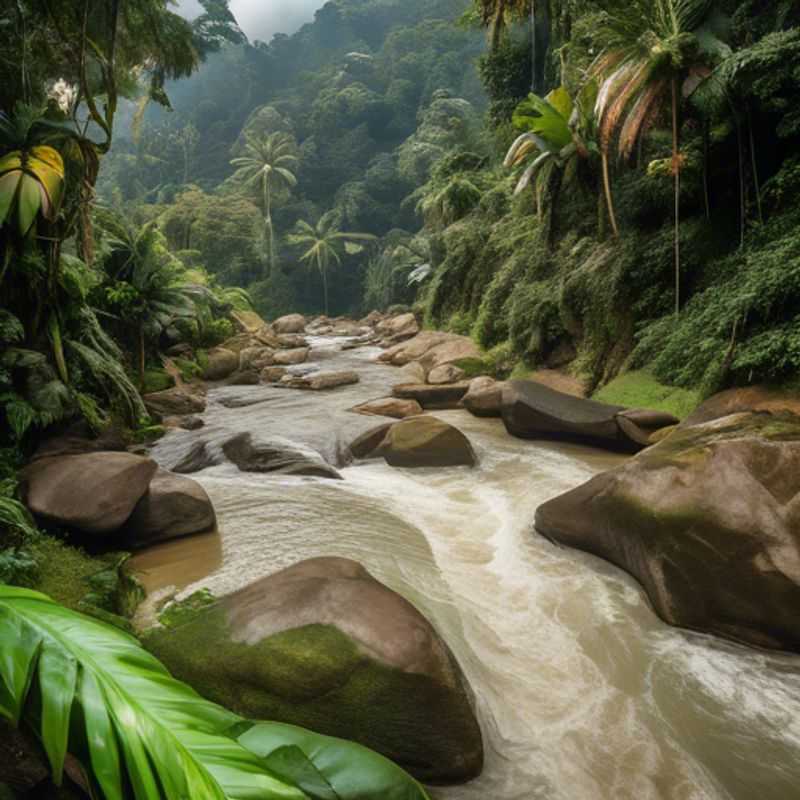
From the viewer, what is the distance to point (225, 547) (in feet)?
14.3

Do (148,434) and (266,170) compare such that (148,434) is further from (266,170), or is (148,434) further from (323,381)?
(266,170)

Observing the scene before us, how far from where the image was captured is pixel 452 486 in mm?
6301

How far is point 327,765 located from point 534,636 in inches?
93.2

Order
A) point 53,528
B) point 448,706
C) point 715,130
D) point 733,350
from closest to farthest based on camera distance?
point 448,706
point 53,528
point 733,350
point 715,130

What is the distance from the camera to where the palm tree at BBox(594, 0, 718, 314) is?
859 centimetres

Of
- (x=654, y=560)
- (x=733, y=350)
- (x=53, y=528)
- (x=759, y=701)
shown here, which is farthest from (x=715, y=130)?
(x=53, y=528)

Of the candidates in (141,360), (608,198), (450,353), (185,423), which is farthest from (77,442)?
(450,353)

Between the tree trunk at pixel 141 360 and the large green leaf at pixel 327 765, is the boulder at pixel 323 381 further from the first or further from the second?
the large green leaf at pixel 327 765

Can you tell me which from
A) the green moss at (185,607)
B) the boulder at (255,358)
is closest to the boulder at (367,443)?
the green moss at (185,607)

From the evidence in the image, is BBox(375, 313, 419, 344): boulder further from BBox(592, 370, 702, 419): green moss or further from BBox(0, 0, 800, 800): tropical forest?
BBox(592, 370, 702, 419): green moss

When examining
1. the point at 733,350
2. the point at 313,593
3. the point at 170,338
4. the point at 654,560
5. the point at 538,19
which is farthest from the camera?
the point at 538,19

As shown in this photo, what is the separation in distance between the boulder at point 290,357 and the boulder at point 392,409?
8980 mm

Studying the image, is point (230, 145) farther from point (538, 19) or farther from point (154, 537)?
point (154, 537)

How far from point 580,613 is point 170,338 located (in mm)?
14057
